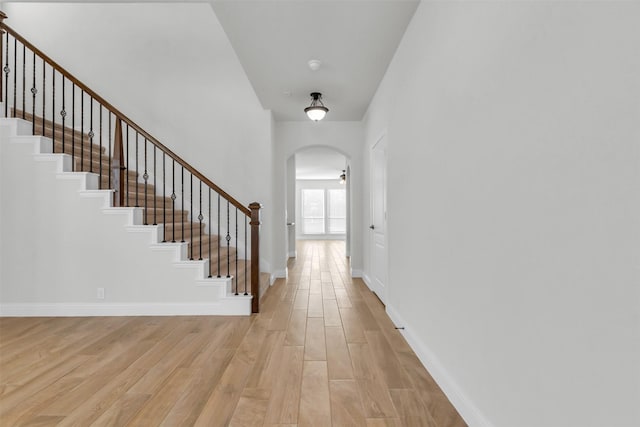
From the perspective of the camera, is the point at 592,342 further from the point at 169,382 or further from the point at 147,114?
the point at 147,114

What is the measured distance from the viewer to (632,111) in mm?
849

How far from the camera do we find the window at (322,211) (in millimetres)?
14242

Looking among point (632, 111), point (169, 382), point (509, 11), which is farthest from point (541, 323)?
point (169, 382)

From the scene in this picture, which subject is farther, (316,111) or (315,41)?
(316,111)

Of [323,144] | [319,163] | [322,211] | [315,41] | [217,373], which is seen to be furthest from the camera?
[322,211]

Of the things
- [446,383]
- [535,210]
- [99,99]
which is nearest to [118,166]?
[99,99]

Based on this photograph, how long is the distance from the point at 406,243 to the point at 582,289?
2.01 m

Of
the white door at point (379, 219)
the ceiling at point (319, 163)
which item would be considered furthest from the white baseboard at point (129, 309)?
the ceiling at point (319, 163)

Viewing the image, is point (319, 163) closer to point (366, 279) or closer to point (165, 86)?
point (165, 86)

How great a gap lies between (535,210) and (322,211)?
42.9 ft

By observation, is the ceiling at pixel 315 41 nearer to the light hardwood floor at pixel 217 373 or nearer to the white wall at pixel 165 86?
the white wall at pixel 165 86

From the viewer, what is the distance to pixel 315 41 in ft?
10.3

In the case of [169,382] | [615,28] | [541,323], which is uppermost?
[615,28]

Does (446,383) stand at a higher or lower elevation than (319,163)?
lower
